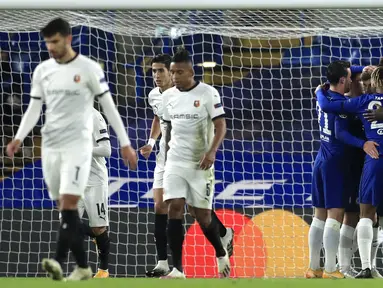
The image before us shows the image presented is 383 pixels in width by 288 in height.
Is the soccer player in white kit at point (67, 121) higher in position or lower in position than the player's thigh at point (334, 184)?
higher

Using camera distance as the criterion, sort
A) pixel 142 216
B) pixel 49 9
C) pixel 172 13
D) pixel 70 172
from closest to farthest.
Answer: pixel 70 172
pixel 49 9
pixel 172 13
pixel 142 216

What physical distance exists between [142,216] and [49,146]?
15.9ft

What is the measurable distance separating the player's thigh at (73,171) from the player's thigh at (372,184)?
9.23ft

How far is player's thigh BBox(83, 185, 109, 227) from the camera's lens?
9.82m

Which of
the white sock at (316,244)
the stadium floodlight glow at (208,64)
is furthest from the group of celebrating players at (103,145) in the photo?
the stadium floodlight glow at (208,64)

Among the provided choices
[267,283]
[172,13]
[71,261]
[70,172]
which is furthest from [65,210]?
[71,261]

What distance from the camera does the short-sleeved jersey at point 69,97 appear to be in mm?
7469

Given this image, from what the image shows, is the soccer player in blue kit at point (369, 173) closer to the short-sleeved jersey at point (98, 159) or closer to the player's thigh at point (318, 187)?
the player's thigh at point (318, 187)

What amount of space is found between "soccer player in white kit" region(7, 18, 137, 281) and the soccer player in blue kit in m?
2.55

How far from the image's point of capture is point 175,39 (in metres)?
12.4

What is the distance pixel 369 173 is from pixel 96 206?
8.62 feet

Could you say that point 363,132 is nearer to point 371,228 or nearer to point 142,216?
point 371,228

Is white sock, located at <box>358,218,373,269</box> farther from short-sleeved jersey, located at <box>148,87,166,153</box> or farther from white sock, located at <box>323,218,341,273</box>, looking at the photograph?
short-sleeved jersey, located at <box>148,87,166,153</box>

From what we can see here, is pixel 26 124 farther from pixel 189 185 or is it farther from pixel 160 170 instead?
pixel 160 170
